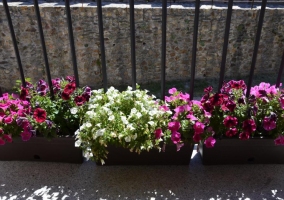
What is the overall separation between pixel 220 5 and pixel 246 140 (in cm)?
834

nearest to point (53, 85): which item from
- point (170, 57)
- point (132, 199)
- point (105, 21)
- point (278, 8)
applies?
point (132, 199)

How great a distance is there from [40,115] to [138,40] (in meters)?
7.87

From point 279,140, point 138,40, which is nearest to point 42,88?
point 279,140

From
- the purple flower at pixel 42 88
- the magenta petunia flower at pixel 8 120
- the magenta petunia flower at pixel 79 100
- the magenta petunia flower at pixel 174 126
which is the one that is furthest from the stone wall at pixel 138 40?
the magenta petunia flower at pixel 174 126

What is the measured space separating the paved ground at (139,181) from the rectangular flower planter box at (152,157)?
0.03 m

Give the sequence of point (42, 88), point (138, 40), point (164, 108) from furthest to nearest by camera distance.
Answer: point (138, 40) → point (42, 88) → point (164, 108)

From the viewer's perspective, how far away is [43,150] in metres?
1.61

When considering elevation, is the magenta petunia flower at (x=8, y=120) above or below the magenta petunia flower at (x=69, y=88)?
below

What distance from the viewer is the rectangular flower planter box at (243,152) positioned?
152 cm

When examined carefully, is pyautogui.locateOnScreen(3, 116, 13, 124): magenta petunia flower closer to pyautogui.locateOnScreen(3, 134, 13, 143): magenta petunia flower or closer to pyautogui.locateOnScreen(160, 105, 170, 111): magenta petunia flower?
pyautogui.locateOnScreen(3, 134, 13, 143): magenta petunia flower

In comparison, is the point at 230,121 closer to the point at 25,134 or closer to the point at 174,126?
the point at 174,126

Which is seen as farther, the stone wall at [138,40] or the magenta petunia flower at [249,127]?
the stone wall at [138,40]

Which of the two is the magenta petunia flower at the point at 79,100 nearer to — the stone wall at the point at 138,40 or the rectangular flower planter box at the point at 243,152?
the rectangular flower planter box at the point at 243,152

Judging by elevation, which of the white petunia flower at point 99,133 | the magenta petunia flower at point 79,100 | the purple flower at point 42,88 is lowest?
the white petunia flower at point 99,133
